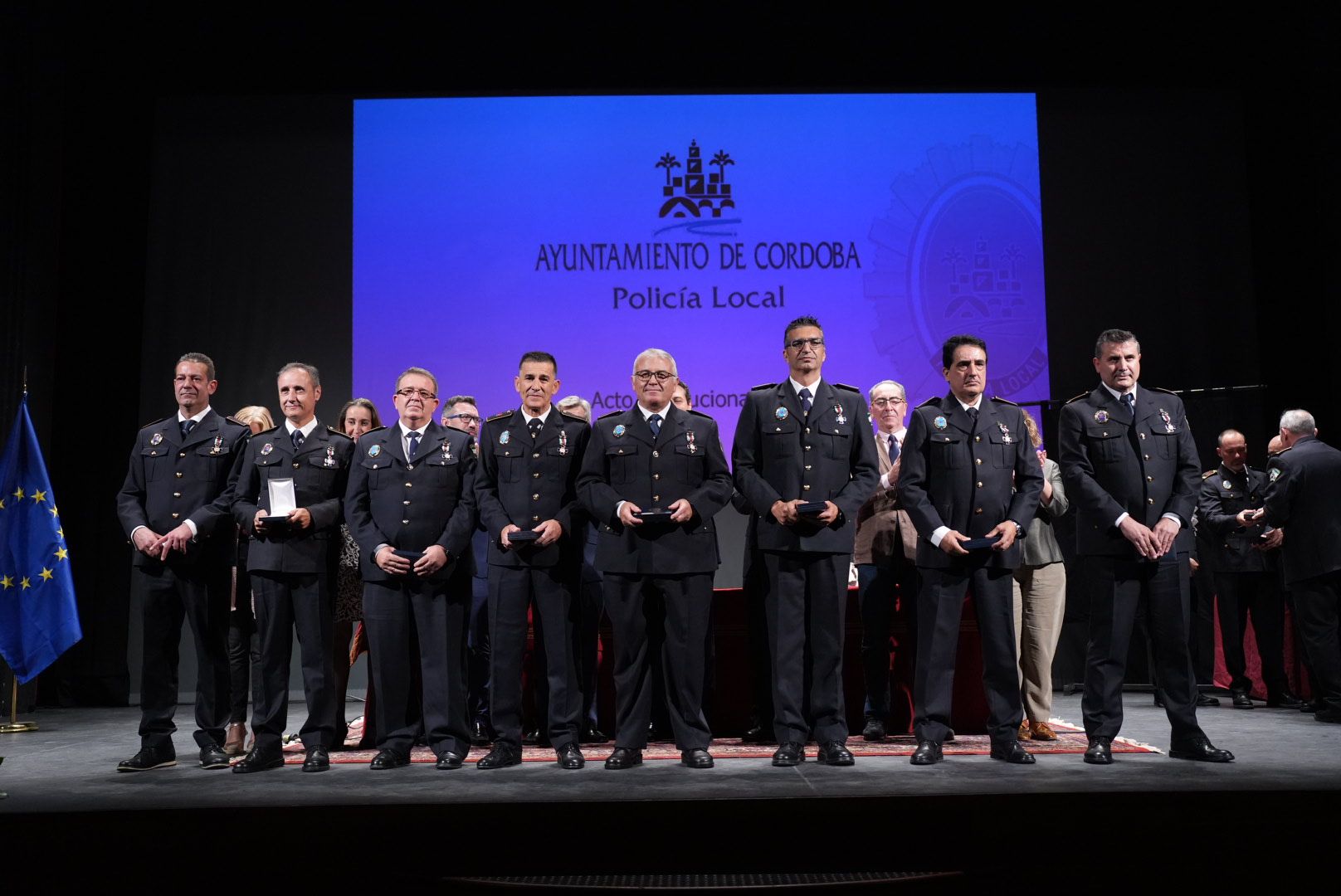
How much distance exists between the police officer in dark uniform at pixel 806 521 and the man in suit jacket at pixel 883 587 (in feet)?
2.43

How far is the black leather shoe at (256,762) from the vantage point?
428cm

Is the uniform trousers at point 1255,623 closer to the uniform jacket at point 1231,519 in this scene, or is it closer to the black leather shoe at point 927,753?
the uniform jacket at point 1231,519

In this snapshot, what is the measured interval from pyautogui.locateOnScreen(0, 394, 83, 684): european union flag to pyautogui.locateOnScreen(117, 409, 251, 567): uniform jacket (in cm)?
170

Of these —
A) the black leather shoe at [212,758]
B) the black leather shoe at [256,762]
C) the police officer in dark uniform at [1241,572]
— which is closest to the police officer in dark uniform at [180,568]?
the black leather shoe at [212,758]

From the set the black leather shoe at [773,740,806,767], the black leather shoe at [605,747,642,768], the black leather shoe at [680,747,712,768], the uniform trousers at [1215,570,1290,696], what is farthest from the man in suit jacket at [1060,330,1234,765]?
the uniform trousers at [1215,570,1290,696]

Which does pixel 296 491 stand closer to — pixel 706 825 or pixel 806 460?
pixel 806 460

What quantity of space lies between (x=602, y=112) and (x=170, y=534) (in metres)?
4.60

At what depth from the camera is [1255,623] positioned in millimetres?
6699

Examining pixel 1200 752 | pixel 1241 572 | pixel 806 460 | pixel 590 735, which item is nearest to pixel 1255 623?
pixel 1241 572

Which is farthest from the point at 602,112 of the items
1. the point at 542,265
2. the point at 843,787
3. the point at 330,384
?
the point at 843,787

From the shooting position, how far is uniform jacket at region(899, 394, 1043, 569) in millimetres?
4312

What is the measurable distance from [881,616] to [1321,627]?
2.69 m

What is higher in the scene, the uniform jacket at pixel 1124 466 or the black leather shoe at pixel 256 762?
the uniform jacket at pixel 1124 466

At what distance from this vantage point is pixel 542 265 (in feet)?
25.3
